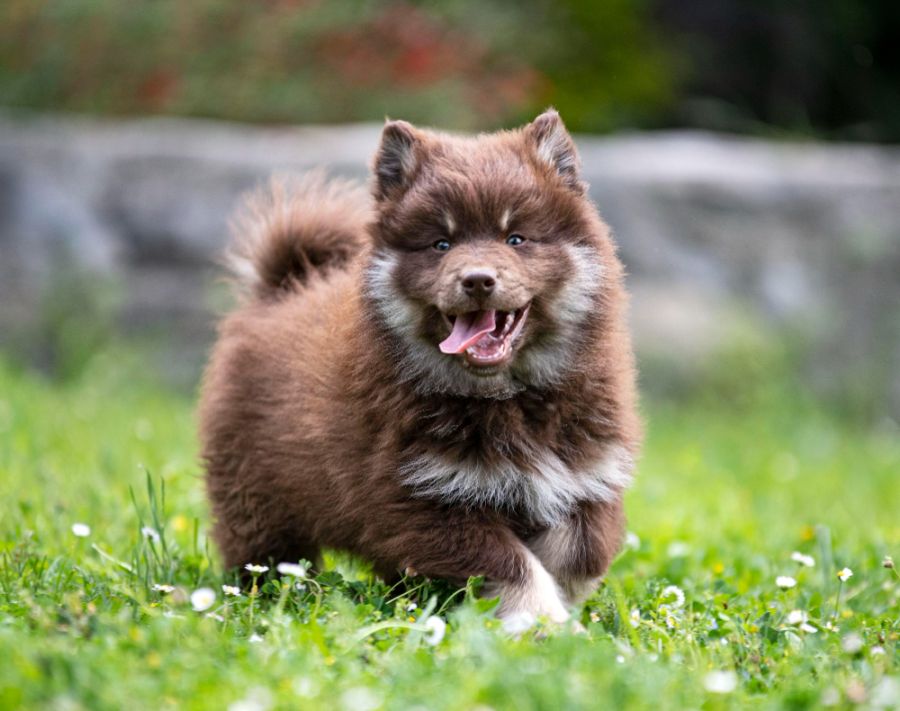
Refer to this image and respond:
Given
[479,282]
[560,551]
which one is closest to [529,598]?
[560,551]

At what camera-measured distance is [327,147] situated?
1073 cm

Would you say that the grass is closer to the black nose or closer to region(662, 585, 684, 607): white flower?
region(662, 585, 684, 607): white flower

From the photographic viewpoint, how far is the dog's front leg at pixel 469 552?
4012 millimetres

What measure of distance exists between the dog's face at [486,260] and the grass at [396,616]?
0.77m

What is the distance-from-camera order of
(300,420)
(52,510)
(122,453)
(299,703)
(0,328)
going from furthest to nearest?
1. (0,328)
2. (122,453)
3. (52,510)
4. (300,420)
5. (299,703)

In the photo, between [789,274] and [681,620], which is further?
[789,274]

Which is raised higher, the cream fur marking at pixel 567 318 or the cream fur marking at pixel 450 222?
the cream fur marking at pixel 450 222

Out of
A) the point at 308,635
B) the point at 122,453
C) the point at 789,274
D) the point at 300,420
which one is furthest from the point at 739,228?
the point at 308,635

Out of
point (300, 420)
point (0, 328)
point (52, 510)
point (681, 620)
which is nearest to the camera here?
point (681, 620)

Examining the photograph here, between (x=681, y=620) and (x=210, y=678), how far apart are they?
5.31ft

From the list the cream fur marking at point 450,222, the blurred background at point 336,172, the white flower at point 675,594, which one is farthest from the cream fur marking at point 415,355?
the blurred background at point 336,172

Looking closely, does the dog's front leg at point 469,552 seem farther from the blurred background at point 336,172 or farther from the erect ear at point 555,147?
the blurred background at point 336,172

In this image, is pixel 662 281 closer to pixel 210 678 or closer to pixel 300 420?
pixel 300 420

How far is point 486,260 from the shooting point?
4027mm
